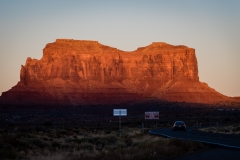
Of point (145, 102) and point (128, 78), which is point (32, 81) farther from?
point (145, 102)

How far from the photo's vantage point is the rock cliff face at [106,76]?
468 ft

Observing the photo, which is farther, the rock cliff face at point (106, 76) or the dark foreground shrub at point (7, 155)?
the rock cliff face at point (106, 76)

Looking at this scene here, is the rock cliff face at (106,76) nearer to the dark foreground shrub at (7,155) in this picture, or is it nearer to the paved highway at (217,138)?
the paved highway at (217,138)

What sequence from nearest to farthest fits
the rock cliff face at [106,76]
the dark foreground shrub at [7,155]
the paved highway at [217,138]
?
1. the dark foreground shrub at [7,155]
2. the paved highway at [217,138]
3. the rock cliff face at [106,76]

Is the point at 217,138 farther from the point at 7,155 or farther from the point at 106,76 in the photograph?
the point at 106,76

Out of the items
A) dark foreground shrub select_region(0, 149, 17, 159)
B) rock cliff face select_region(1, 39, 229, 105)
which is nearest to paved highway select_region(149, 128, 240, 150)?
dark foreground shrub select_region(0, 149, 17, 159)

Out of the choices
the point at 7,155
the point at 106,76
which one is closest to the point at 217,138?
the point at 7,155

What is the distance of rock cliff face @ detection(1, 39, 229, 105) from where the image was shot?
143 m

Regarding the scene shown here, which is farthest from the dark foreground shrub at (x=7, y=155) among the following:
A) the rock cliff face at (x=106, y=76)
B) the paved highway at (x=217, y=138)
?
the rock cliff face at (x=106, y=76)

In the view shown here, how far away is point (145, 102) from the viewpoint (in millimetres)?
133750

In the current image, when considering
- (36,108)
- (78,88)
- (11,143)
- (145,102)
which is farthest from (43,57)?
(11,143)

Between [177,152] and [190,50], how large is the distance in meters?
142

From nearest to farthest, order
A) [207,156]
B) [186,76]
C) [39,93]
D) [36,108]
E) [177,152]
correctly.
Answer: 1. [207,156]
2. [177,152]
3. [36,108]
4. [39,93]
5. [186,76]

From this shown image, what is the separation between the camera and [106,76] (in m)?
159
